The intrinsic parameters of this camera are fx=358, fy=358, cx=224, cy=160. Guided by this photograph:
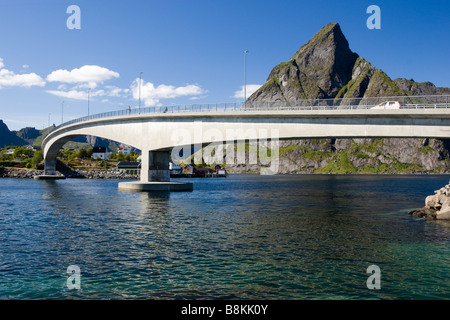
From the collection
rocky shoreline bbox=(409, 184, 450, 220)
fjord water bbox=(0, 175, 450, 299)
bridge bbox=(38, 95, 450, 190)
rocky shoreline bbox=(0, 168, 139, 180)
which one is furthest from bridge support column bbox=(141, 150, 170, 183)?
rocky shoreline bbox=(0, 168, 139, 180)

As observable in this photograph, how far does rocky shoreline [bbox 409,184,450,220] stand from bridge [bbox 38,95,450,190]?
5.97m

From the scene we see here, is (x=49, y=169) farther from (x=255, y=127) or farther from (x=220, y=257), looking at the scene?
(x=220, y=257)

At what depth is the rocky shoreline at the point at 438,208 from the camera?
31422 mm

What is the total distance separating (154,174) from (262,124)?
74.8ft

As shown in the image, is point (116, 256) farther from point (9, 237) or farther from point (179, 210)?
point (179, 210)

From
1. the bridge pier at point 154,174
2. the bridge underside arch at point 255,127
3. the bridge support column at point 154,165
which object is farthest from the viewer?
the bridge support column at point 154,165

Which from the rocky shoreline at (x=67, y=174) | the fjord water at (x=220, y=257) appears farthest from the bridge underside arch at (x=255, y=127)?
the rocky shoreline at (x=67, y=174)

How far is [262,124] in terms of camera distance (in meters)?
45.2

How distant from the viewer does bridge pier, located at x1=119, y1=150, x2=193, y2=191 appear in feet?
188

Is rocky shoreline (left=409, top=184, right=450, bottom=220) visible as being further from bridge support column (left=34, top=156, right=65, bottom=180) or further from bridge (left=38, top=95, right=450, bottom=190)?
bridge support column (left=34, top=156, right=65, bottom=180)

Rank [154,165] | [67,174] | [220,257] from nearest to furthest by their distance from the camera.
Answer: [220,257] < [154,165] < [67,174]

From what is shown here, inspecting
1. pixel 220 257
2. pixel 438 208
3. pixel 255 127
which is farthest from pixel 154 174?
pixel 220 257

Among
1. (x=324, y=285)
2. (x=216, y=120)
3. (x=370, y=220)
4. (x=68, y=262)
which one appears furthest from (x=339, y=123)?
(x=68, y=262)

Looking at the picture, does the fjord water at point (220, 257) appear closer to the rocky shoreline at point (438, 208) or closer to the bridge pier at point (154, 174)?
the rocky shoreline at point (438, 208)
